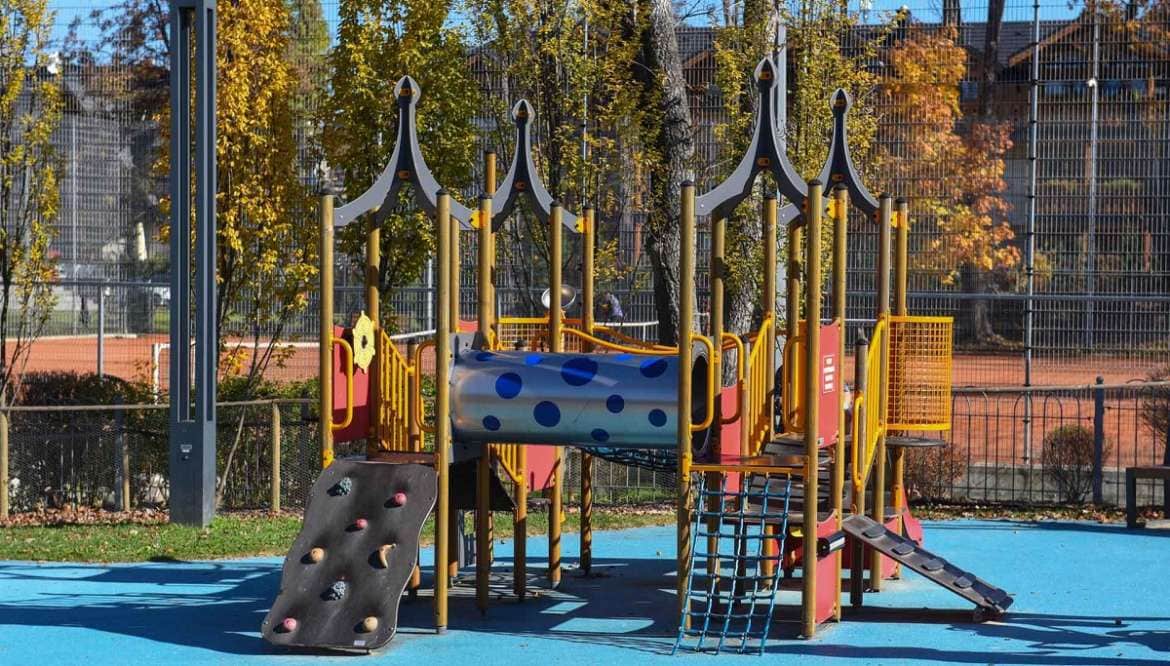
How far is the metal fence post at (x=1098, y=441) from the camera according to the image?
15.0 m

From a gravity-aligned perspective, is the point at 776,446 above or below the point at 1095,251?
below

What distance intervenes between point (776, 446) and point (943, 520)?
4930 millimetres

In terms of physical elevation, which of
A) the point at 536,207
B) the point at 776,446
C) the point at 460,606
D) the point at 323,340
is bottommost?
the point at 460,606

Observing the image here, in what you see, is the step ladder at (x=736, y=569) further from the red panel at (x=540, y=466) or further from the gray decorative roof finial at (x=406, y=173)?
the gray decorative roof finial at (x=406, y=173)

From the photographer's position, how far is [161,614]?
10.2 meters

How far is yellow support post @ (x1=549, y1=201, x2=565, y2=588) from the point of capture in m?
11.3

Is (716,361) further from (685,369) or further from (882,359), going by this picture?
(882,359)

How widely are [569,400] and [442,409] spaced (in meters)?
0.79

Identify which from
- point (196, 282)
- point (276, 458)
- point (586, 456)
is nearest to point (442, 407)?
point (586, 456)

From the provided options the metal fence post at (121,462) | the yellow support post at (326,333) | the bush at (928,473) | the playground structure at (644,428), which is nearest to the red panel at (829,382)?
the playground structure at (644,428)

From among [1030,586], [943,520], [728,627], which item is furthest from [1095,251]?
[728,627]

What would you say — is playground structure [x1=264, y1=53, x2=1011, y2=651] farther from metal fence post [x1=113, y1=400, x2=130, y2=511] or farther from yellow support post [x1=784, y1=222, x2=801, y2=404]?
metal fence post [x1=113, y1=400, x2=130, y2=511]

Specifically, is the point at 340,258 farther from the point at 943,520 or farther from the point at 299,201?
the point at 943,520

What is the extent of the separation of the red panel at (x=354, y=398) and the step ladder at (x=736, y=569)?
7.49ft
